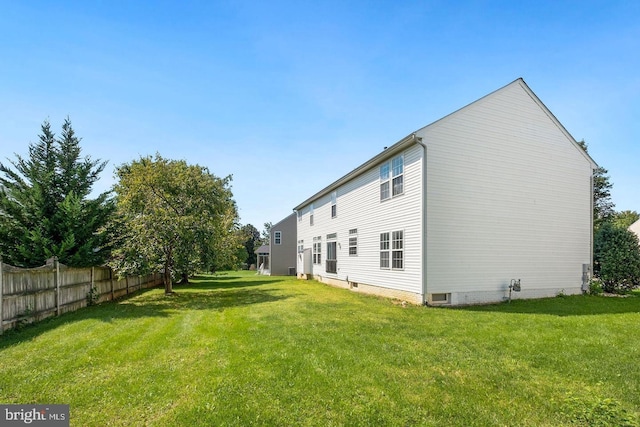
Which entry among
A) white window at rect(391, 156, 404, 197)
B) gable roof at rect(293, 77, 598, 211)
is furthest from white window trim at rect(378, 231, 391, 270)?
gable roof at rect(293, 77, 598, 211)

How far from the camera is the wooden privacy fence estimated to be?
7.47 m

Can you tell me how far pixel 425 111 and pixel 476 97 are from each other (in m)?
2.57

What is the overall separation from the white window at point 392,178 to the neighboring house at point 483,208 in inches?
1.6

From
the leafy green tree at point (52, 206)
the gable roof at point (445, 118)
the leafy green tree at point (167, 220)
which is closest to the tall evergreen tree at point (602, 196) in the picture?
the gable roof at point (445, 118)

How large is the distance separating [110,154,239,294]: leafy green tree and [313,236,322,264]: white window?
8531 millimetres

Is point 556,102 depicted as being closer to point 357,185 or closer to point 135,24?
point 357,185

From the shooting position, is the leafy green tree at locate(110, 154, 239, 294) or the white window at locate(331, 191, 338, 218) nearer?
the leafy green tree at locate(110, 154, 239, 294)

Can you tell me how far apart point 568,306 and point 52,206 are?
17972 mm

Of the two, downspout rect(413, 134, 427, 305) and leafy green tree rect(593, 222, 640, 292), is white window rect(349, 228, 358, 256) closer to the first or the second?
downspout rect(413, 134, 427, 305)

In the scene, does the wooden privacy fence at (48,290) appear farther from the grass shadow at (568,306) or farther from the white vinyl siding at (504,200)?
the grass shadow at (568,306)

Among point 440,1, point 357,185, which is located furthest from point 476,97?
point 357,185

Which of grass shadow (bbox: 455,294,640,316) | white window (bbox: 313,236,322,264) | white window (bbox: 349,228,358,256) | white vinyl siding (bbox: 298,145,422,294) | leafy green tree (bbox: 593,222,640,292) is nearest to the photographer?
grass shadow (bbox: 455,294,640,316)

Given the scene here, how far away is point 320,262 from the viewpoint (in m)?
22.3

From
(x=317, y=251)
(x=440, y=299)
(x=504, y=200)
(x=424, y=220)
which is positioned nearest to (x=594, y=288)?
(x=504, y=200)
